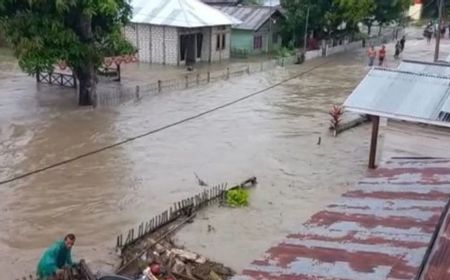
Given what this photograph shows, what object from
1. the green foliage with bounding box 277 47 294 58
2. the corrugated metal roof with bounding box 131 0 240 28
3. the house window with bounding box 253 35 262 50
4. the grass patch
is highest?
the corrugated metal roof with bounding box 131 0 240 28

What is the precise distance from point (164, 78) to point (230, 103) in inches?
282

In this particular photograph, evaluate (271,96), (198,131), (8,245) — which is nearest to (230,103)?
(271,96)

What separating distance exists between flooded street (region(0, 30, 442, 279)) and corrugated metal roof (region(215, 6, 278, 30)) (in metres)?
13.6

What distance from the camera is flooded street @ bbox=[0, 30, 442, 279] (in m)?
14.1

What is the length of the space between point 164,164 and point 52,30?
842 centimetres

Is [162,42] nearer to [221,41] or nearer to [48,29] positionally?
[221,41]

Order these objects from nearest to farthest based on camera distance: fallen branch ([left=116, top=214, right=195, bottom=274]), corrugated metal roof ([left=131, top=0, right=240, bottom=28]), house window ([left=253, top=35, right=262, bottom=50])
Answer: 1. fallen branch ([left=116, top=214, right=195, bottom=274])
2. corrugated metal roof ([left=131, top=0, right=240, bottom=28])
3. house window ([left=253, top=35, right=262, bottom=50])

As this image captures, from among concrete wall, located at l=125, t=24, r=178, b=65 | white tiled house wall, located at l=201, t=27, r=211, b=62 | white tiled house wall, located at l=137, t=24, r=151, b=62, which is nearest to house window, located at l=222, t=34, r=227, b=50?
white tiled house wall, located at l=201, t=27, r=211, b=62

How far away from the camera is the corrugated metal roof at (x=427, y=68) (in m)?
16.9

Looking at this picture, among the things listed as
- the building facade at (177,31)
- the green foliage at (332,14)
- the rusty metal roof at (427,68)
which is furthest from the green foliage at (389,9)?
the rusty metal roof at (427,68)

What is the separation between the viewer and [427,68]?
57.1 feet

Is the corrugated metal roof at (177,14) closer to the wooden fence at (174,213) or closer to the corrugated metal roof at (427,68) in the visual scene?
the corrugated metal roof at (427,68)

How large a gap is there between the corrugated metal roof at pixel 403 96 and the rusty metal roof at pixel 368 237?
296 inches

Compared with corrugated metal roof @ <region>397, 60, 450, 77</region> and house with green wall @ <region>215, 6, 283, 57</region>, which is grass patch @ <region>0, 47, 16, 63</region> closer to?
house with green wall @ <region>215, 6, 283, 57</region>
